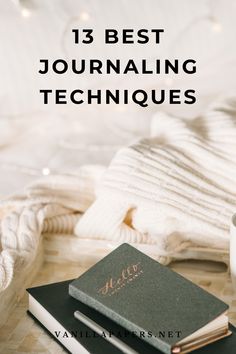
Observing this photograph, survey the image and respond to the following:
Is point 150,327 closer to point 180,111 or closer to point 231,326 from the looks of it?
point 231,326

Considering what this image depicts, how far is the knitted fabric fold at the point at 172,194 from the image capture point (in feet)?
3.38

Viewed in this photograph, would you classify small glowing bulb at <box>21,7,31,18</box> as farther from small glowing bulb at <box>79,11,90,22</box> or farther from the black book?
the black book

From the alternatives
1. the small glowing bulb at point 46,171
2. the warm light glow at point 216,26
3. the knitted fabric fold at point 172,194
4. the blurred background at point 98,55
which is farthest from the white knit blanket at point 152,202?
the warm light glow at point 216,26

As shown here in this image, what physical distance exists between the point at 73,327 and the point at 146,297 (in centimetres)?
10

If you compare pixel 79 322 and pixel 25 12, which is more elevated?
pixel 25 12

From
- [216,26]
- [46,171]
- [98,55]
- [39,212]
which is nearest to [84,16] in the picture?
[98,55]

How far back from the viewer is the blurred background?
1.81 metres

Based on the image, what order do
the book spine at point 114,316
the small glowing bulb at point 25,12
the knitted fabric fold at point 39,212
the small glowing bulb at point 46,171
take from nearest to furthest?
the book spine at point 114,316
the knitted fabric fold at point 39,212
the small glowing bulb at point 46,171
the small glowing bulb at point 25,12

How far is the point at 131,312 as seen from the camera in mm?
795

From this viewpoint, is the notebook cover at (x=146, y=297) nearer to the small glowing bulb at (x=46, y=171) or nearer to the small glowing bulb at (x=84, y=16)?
the small glowing bulb at (x=46, y=171)

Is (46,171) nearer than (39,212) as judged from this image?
No

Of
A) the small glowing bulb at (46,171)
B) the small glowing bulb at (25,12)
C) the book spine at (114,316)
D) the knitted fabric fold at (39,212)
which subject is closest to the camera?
the book spine at (114,316)

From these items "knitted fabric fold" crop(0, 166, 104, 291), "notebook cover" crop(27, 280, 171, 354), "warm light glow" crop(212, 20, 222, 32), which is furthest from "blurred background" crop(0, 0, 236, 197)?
"notebook cover" crop(27, 280, 171, 354)

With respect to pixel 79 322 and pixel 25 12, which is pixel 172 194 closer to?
pixel 79 322
